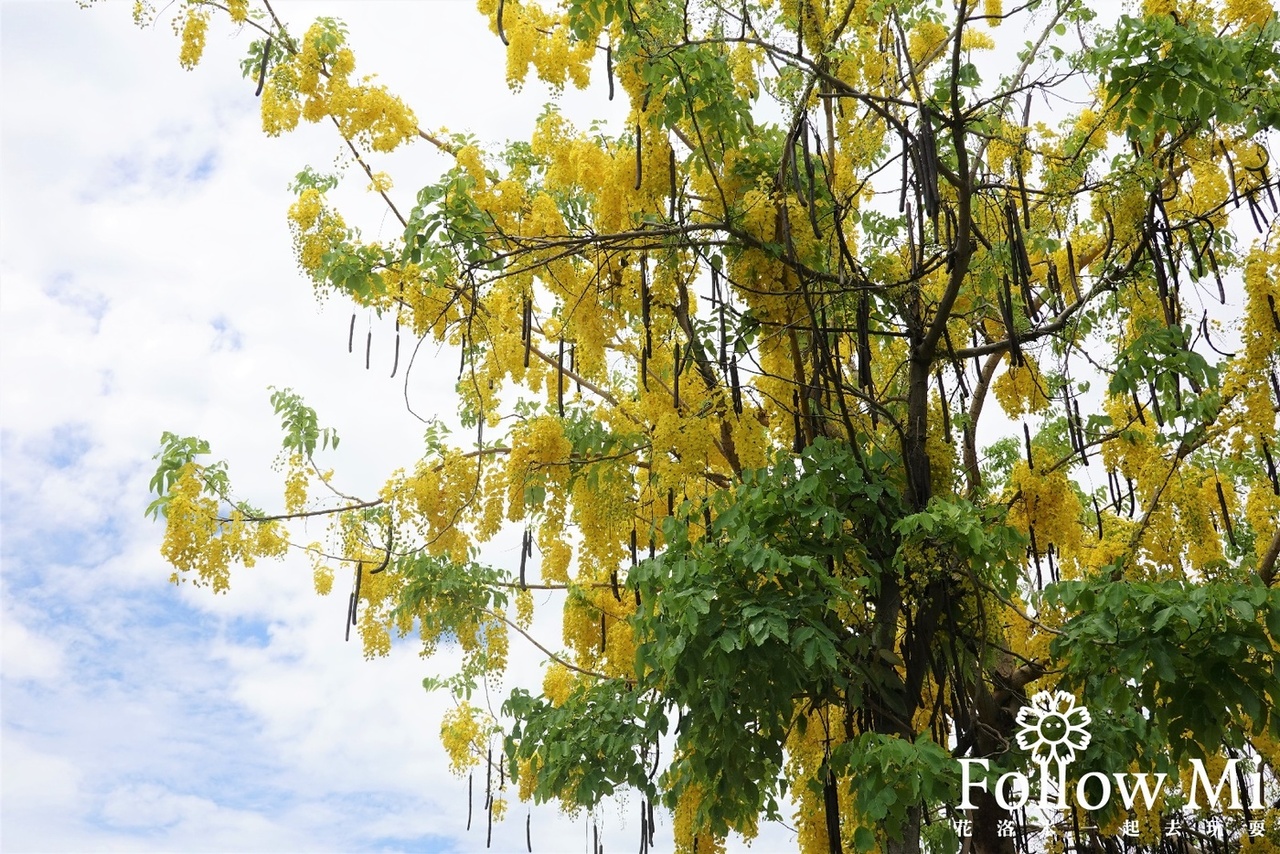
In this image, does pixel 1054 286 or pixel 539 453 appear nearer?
pixel 1054 286

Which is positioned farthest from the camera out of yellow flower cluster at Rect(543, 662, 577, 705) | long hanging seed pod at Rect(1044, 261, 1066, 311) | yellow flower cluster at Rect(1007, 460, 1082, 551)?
yellow flower cluster at Rect(543, 662, 577, 705)

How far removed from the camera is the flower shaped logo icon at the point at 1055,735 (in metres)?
4.91

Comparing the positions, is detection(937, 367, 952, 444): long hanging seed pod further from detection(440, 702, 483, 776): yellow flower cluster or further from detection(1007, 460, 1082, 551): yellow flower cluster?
detection(440, 702, 483, 776): yellow flower cluster

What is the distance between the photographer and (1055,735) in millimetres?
5102

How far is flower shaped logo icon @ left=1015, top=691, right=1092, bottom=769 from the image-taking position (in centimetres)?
491

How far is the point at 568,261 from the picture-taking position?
19.2ft

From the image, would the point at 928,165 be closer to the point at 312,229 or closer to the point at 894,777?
the point at 894,777

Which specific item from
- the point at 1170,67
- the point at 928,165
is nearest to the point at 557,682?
the point at 928,165

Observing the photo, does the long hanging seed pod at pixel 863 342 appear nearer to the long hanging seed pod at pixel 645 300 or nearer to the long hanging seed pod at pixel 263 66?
the long hanging seed pod at pixel 645 300

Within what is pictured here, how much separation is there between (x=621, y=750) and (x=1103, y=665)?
226 cm

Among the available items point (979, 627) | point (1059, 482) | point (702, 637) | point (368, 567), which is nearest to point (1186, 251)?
→ point (1059, 482)

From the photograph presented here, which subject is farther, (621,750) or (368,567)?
(368,567)

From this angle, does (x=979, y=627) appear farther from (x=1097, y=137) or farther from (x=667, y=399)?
(x=1097, y=137)

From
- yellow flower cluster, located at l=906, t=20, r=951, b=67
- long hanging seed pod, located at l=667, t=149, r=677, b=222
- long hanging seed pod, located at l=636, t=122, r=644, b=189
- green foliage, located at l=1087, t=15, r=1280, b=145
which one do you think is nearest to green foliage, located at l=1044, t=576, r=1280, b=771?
green foliage, located at l=1087, t=15, r=1280, b=145
